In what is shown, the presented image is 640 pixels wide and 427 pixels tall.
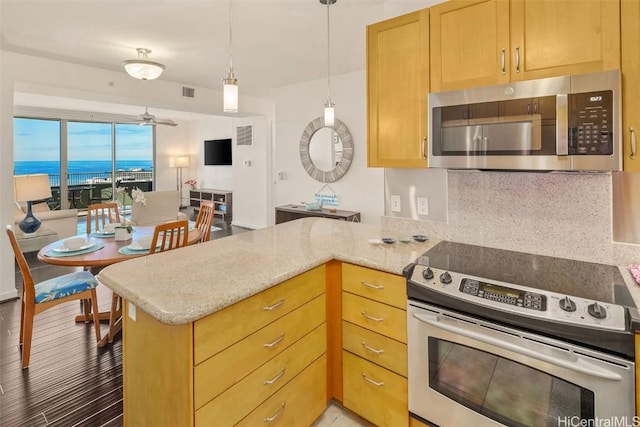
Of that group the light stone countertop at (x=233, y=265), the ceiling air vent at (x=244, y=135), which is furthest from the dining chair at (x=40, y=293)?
the ceiling air vent at (x=244, y=135)

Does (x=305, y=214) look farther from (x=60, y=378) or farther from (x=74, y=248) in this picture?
(x=60, y=378)

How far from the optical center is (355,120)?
4.70 meters

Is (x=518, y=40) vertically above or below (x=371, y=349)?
above

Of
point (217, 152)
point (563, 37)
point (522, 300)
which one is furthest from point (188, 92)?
point (522, 300)

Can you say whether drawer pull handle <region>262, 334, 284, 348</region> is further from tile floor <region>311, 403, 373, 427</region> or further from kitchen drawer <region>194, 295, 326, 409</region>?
tile floor <region>311, 403, 373, 427</region>

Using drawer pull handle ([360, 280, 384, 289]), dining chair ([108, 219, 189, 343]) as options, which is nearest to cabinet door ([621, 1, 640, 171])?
drawer pull handle ([360, 280, 384, 289])

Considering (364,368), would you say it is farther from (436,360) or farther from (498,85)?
(498,85)

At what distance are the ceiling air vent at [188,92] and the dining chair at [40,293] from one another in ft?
11.3

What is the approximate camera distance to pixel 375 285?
1674 mm

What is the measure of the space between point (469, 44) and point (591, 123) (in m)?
0.70

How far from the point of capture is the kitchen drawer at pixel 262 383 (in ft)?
4.09

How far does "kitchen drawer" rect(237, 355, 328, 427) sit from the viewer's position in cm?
146

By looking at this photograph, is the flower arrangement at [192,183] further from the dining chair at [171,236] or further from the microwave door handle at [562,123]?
the microwave door handle at [562,123]

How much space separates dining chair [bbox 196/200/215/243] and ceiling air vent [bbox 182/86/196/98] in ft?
8.26
